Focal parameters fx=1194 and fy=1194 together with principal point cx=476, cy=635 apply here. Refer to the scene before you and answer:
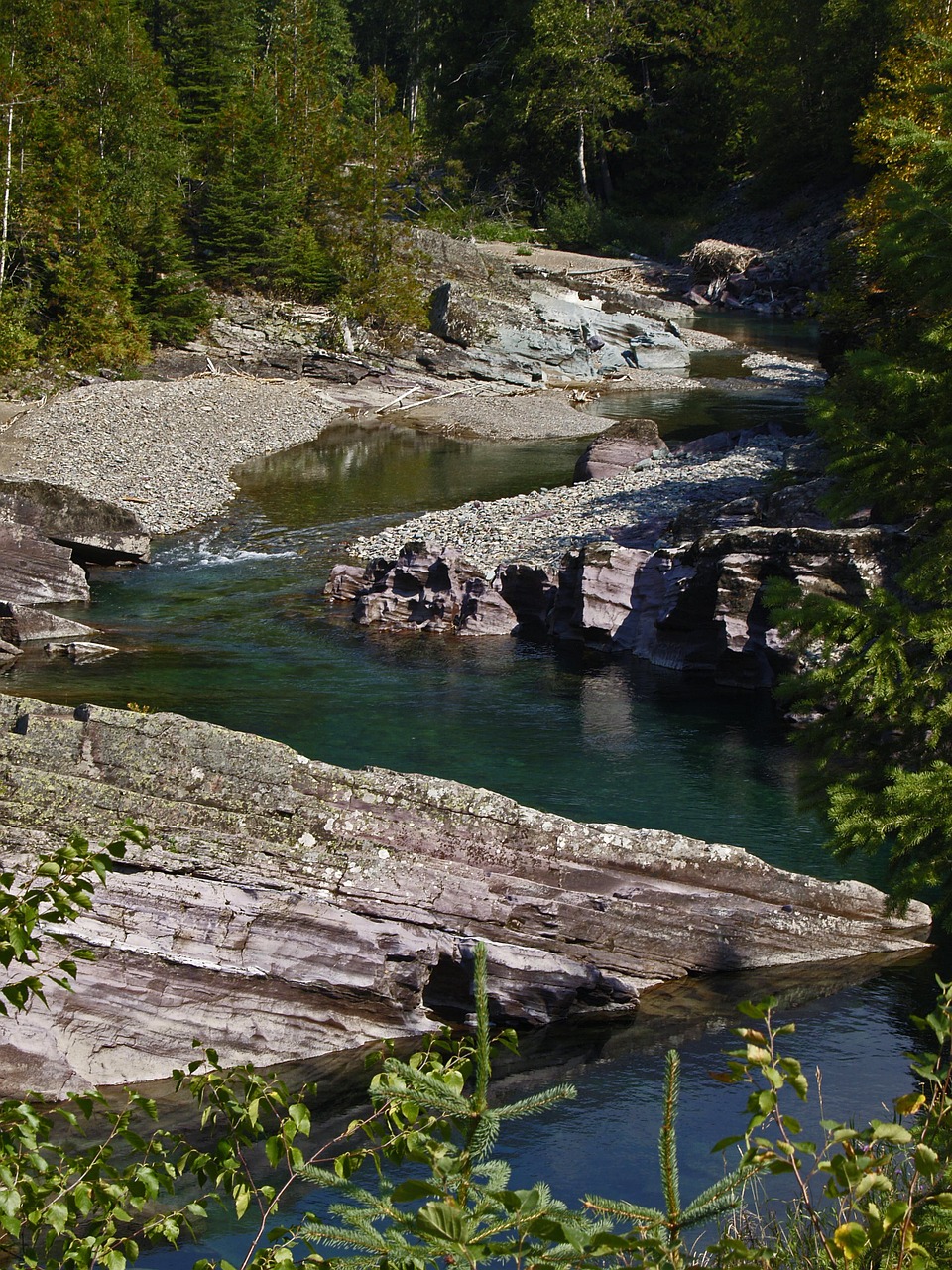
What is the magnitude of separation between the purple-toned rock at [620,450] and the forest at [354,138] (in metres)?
15.8

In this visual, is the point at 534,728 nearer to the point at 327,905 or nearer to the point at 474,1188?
the point at 327,905

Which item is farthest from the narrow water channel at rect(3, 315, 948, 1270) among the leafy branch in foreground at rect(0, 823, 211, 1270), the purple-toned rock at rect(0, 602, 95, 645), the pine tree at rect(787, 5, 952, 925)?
the leafy branch in foreground at rect(0, 823, 211, 1270)

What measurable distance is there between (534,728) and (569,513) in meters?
9.83

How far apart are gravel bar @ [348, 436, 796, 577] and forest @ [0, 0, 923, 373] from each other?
53.3ft

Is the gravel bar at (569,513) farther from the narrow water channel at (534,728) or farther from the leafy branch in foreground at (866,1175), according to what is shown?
the leafy branch in foreground at (866,1175)

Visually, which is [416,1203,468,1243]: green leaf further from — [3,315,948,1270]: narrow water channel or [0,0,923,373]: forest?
[0,0,923,373]: forest

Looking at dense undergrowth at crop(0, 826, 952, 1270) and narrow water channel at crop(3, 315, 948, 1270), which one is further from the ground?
dense undergrowth at crop(0, 826, 952, 1270)

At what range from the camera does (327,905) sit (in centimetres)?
973

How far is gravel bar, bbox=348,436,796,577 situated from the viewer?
23094 mm

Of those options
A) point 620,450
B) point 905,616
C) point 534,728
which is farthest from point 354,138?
point 905,616

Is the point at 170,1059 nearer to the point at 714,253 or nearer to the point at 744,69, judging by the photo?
the point at 714,253

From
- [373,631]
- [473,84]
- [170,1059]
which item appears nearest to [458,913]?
[170,1059]

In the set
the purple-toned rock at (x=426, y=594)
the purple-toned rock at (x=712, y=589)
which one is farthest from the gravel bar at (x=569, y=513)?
the purple-toned rock at (x=712, y=589)

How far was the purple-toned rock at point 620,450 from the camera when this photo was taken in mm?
28828
